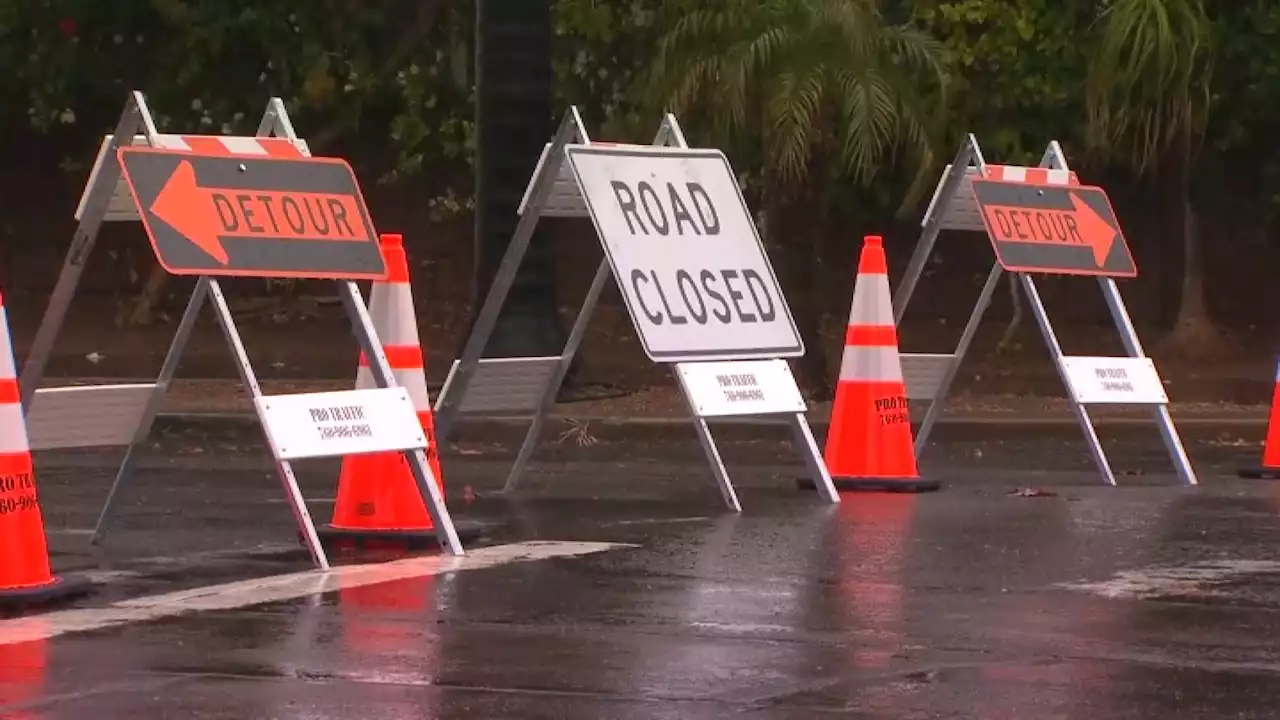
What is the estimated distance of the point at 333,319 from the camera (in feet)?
71.2

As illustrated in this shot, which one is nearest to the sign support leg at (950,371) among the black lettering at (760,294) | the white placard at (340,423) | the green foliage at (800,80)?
the black lettering at (760,294)

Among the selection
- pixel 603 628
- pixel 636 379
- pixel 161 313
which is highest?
pixel 603 628

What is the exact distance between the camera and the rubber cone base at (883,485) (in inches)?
430

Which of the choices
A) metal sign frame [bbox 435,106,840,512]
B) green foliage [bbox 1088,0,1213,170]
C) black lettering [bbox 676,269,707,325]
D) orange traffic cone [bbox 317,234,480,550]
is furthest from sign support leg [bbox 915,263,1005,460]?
green foliage [bbox 1088,0,1213,170]

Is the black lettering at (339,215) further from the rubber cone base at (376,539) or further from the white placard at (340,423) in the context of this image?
the rubber cone base at (376,539)

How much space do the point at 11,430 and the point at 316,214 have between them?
161cm

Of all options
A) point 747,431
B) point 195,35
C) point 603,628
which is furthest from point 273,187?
point 195,35

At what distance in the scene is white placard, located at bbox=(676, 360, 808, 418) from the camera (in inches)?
398

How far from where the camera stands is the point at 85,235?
8.31m

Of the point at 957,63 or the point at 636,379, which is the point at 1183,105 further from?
the point at 636,379

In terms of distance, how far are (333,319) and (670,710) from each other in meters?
16.2

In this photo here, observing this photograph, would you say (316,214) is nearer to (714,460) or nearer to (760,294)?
(714,460)

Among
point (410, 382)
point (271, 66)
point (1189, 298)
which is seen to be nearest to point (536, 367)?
point (410, 382)

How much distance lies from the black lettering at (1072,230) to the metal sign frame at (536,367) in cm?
202
